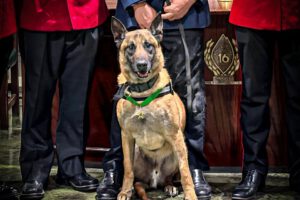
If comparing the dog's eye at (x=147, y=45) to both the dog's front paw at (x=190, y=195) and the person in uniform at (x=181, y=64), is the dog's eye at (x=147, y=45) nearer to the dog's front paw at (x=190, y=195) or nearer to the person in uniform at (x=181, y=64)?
the person in uniform at (x=181, y=64)

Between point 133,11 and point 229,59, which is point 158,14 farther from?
point 229,59

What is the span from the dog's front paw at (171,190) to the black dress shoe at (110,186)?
0.27 m

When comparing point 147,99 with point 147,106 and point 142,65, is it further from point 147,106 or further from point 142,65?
point 142,65

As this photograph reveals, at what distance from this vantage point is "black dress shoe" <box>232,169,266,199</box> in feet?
11.6

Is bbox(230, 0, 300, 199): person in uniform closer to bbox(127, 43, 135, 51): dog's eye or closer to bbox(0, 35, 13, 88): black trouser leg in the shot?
bbox(127, 43, 135, 51): dog's eye

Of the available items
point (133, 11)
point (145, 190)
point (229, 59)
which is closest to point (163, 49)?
point (133, 11)

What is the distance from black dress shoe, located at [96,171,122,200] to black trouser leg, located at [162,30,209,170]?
1.37 ft

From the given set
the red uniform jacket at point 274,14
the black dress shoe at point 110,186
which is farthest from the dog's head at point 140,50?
the black dress shoe at point 110,186

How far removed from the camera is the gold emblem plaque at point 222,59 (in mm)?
3893

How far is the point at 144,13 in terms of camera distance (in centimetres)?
338

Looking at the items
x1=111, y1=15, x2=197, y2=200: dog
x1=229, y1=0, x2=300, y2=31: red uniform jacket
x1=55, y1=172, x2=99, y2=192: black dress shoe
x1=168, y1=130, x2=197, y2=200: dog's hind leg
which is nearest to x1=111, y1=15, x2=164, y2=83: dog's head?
x1=111, y1=15, x2=197, y2=200: dog

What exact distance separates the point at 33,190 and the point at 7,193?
0.14m

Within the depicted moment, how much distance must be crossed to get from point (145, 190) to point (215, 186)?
426 millimetres

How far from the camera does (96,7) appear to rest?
3.51 meters
